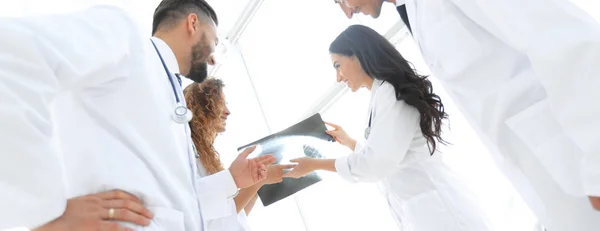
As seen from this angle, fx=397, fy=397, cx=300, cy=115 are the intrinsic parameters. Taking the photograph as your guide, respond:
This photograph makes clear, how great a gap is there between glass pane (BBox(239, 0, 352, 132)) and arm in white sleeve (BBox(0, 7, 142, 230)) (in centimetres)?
200

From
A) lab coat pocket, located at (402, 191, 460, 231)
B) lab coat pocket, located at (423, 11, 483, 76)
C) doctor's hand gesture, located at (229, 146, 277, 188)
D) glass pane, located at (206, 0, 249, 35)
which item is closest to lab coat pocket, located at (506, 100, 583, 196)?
lab coat pocket, located at (423, 11, 483, 76)

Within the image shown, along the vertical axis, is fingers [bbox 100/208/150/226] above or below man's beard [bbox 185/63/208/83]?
below

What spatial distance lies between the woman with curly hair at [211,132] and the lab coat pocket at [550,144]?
0.96 metres

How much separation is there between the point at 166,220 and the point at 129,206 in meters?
0.07

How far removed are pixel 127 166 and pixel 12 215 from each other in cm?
19

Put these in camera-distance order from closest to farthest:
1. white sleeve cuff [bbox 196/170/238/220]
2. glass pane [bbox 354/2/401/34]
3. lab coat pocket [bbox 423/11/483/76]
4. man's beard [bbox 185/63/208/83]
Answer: lab coat pocket [bbox 423/11/483/76], white sleeve cuff [bbox 196/170/238/220], man's beard [bbox 185/63/208/83], glass pane [bbox 354/2/401/34]

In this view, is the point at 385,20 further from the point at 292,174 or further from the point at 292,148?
the point at 292,174

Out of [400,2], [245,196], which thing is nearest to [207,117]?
[245,196]

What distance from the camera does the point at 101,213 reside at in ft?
2.14

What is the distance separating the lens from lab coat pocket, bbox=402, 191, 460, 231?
4.16ft

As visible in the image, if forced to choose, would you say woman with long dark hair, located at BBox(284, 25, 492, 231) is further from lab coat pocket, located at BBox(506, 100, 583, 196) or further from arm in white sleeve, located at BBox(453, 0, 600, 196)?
arm in white sleeve, located at BBox(453, 0, 600, 196)

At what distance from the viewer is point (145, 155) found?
0.78m

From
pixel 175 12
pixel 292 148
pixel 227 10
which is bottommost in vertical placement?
pixel 292 148

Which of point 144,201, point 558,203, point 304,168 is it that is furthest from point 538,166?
point 304,168
